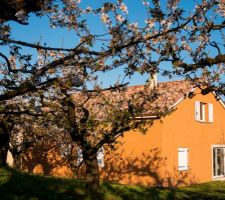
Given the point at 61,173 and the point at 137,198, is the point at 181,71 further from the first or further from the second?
the point at 61,173

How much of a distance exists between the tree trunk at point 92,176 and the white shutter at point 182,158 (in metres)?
12.1

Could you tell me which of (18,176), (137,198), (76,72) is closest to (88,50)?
(76,72)

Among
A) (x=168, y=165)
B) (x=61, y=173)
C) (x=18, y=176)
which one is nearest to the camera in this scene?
(x=18, y=176)

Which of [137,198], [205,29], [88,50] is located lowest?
[137,198]

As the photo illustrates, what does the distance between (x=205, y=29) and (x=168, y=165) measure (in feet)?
59.4

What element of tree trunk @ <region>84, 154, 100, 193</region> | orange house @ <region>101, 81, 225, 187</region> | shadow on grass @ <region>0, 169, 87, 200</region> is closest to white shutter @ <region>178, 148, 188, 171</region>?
orange house @ <region>101, 81, 225, 187</region>

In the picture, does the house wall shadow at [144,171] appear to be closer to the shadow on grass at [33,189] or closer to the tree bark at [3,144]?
the tree bark at [3,144]

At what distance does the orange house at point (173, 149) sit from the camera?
2561cm

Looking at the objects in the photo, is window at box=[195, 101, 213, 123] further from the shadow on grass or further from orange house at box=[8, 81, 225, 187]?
the shadow on grass

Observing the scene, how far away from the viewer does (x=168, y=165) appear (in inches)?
1011

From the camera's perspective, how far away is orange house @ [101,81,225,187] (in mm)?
25609

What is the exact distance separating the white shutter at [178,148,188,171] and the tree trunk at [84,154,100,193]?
476 inches

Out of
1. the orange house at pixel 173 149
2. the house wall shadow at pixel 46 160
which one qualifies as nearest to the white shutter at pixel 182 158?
the orange house at pixel 173 149

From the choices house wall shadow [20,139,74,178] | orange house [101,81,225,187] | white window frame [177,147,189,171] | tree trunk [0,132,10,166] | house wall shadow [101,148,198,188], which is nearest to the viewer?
tree trunk [0,132,10,166]
